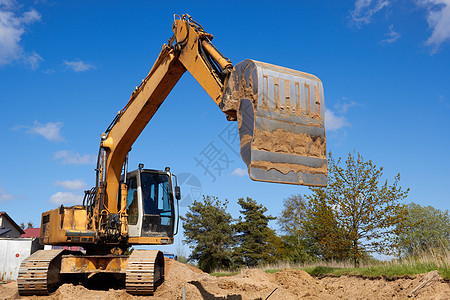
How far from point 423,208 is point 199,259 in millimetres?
19420

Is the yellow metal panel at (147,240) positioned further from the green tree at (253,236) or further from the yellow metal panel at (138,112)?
the green tree at (253,236)

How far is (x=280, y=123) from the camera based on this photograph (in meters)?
5.46

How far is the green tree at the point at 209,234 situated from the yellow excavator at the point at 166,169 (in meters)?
22.1

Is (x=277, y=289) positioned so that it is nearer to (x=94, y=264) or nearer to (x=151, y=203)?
(x=151, y=203)

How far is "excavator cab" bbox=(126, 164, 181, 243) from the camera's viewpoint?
959 cm

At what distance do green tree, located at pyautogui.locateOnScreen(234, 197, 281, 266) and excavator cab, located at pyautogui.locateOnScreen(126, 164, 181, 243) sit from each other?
21.8 m

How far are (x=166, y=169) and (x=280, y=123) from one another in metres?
5.59

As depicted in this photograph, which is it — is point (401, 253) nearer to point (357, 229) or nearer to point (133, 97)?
point (357, 229)

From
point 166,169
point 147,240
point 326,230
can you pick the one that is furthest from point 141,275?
point 326,230

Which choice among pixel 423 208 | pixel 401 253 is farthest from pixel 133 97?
pixel 423 208

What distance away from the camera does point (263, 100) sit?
539 cm

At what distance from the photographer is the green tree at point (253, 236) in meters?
31.8

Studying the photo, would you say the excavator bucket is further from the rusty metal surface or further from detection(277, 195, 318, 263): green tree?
detection(277, 195, 318, 263): green tree

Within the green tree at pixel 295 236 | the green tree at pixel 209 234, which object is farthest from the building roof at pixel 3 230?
the green tree at pixel 295 236
